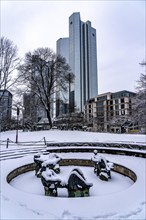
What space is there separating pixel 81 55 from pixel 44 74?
51.5 metres

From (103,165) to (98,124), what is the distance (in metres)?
54.4

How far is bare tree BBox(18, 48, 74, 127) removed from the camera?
21.6 m

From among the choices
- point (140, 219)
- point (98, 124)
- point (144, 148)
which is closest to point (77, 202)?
point (140, 219)

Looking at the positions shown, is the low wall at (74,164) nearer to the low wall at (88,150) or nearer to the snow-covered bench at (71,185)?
the low wall at (88,150)

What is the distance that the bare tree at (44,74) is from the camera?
2156cm

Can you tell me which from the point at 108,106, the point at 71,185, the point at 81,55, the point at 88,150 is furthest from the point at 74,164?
the point at 81,55

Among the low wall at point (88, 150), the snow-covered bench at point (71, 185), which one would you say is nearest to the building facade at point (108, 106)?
the low wall at point (88, 150)

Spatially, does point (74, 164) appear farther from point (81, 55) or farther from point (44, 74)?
point (81, 55)

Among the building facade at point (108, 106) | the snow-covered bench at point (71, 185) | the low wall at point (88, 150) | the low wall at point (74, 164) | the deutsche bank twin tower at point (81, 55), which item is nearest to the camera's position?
the snow-covered bench at point (71, 185)

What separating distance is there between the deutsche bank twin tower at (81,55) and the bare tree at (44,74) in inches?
1615

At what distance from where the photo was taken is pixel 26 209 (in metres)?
4.14

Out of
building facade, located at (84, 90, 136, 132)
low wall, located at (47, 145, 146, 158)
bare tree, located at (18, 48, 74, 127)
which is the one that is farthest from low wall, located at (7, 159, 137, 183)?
A: building facade, located at (84, 90, 136, 132)

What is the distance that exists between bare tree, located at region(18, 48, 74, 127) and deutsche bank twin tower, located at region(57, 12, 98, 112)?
41.0 meters

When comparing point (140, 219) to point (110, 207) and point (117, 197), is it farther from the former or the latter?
point (117, 197)
